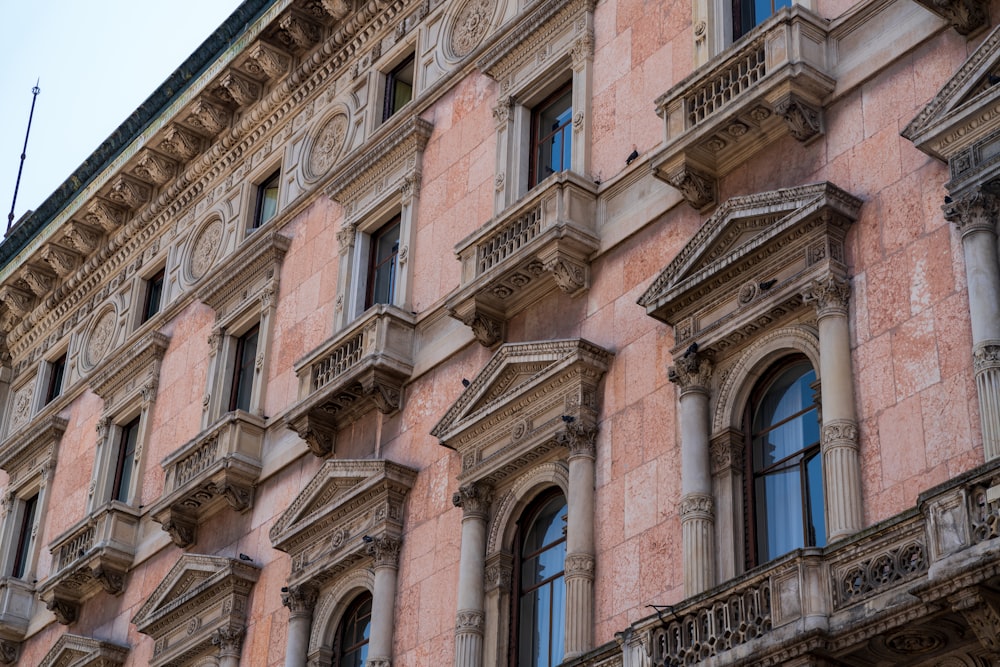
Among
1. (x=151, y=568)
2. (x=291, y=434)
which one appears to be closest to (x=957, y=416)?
(x=291, y=434)

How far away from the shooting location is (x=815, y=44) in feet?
63.5

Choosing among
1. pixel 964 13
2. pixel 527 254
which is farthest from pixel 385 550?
pixel 964 13

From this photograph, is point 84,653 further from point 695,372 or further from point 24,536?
Answer: point 695,372

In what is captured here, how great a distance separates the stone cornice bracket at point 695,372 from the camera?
738 inches

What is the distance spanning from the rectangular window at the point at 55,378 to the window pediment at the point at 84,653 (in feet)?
23.5

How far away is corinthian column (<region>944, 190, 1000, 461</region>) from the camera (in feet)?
50.4

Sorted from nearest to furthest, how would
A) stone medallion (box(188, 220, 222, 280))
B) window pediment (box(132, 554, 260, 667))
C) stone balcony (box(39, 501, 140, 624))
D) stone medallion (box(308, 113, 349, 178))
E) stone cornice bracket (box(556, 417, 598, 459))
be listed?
stone cornice bracket (box(556, 417, 598, 459))
window pediment (box(132, 554, 260, 667))
stone medallion (box(308, 113, 349, 178))
stone balcony (box(39, 501, 140, 624))
stone medallion (box(188, 220, 222, 280))

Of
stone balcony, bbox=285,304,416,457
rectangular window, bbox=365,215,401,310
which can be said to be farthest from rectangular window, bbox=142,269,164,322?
stone balcony, bbox=285,304,416,457

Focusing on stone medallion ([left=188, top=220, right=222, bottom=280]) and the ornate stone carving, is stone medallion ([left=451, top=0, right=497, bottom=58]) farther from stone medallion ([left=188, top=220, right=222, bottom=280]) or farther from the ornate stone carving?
the ornate stone carving

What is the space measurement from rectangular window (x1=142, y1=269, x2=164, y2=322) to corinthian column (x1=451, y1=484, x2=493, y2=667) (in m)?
12.6

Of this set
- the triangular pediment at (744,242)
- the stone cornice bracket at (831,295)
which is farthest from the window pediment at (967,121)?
the stone cornice bracket at (831,295)

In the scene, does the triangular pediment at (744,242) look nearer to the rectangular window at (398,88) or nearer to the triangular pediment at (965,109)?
the triangular pediment at (965,109)

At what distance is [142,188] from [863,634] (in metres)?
21.8

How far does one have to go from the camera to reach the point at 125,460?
31.3 m
